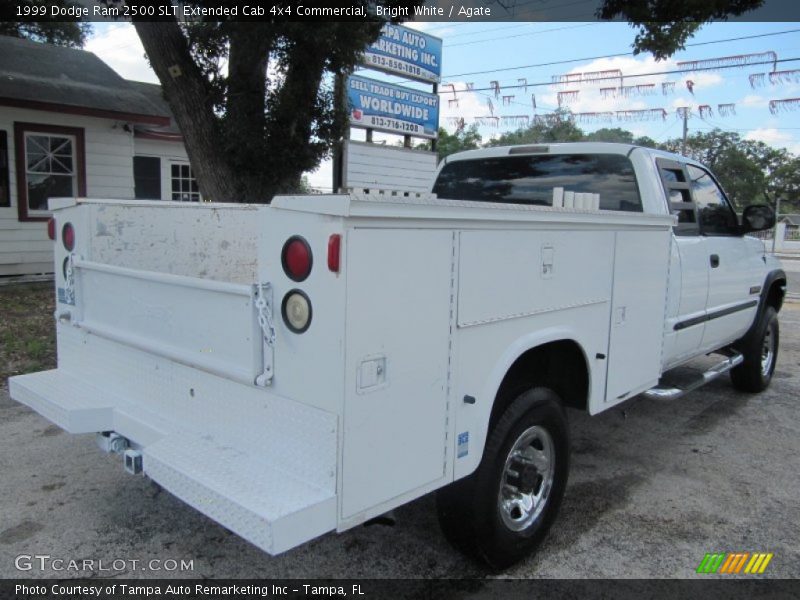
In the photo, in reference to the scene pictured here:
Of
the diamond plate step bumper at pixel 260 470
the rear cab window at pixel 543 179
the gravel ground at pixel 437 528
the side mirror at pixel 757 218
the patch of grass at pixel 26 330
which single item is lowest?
the gravel ground at pixel 437 528

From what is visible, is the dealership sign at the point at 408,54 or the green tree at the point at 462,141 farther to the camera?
the green tree at the point at 462,141

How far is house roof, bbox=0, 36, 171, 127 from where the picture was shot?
10852 mm

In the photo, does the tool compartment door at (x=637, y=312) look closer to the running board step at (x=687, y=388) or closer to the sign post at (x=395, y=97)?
the running board step at (x=687, y=388)

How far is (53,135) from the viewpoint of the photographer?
1152 cm

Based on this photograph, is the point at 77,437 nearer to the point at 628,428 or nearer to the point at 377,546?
the point at 377,546

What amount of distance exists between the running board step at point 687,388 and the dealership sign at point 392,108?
6.96 meters

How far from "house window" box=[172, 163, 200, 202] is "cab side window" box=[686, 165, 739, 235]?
1221 centimetres

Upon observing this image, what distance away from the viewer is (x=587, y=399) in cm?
349

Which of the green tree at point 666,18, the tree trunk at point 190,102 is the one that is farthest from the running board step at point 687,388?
the tree trunk at point 190,102

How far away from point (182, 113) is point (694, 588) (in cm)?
724

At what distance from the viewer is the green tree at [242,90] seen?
7.58 m

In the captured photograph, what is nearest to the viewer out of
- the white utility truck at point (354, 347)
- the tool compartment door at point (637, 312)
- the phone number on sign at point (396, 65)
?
the white utility truck at point (354, 347)

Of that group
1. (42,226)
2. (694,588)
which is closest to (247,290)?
(694,588)

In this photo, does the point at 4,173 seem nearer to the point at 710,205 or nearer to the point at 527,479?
the point at 710,205
